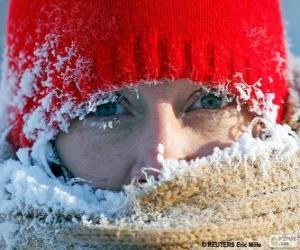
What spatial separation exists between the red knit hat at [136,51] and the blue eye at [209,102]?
41 millimetres

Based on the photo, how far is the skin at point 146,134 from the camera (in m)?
1.23

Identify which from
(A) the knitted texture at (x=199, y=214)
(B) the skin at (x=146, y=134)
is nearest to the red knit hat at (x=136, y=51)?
(B) the skin at (x=146, y=134)

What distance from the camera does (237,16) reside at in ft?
4.21

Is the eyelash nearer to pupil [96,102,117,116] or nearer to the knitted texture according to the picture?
pupil [96,102,117,116]

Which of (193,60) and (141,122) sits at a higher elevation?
(193,60)

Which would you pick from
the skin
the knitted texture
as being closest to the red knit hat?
the skin

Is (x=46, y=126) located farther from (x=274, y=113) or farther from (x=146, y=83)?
(x=274, y=113)

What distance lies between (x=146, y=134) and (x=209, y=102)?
0.55 ft

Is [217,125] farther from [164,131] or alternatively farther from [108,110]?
[108,110]

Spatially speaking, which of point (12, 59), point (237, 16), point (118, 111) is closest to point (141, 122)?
point (118, 111)

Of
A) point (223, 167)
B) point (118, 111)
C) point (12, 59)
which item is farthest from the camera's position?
point (12, 59)

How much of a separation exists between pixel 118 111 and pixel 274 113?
0.35m

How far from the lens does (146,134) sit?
123 centimetres

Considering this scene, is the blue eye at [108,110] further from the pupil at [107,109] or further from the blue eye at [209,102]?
the blue eye at [209,102]
